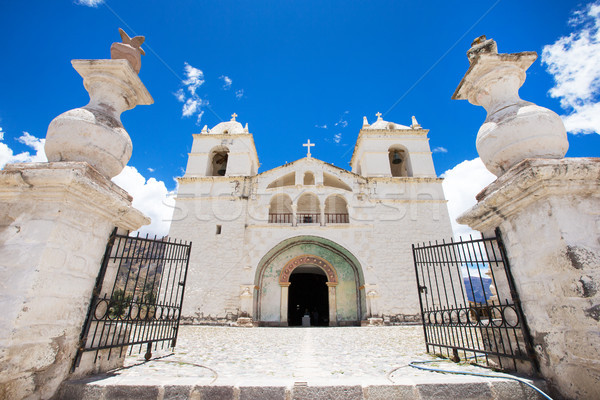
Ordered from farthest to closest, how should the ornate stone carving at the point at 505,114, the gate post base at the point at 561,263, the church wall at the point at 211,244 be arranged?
the church wall at the point at 211,244
the ornate stone carving at the point at 505,114
the gate post base at the point at 561,263

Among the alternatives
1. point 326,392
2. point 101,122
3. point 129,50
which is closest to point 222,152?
point 129,50

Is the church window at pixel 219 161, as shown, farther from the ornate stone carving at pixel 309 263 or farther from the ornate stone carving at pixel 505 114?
the ornate stone carving at pixel 505 114

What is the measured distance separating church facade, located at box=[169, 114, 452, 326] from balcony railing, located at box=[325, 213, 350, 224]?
7cm

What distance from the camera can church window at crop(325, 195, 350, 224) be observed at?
14758mm

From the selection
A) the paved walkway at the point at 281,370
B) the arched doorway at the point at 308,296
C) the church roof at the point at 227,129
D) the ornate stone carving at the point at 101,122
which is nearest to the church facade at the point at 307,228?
the church roof at the point at 227,129

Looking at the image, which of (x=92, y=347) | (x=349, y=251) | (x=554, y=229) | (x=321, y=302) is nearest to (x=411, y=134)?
(x=349, y=251)

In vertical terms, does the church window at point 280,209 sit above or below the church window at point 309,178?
below

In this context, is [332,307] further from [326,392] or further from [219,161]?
[326,392]

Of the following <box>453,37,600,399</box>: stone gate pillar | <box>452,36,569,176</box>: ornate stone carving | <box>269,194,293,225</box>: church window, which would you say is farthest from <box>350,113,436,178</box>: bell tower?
<box>453,37,600,399</box>: stone gate pillar

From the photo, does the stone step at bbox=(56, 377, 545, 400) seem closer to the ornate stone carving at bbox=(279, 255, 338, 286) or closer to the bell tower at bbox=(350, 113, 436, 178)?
the ornate stone carving at bbox=(279, 255, 338, 286)

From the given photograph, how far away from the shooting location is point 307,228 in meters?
13.9

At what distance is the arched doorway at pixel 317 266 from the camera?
12930 mm

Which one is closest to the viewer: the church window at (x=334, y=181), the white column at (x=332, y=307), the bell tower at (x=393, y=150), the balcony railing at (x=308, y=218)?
the white column at (x=332, y=307)

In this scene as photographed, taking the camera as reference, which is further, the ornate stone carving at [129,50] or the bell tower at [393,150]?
the bell tower at [393,150]
